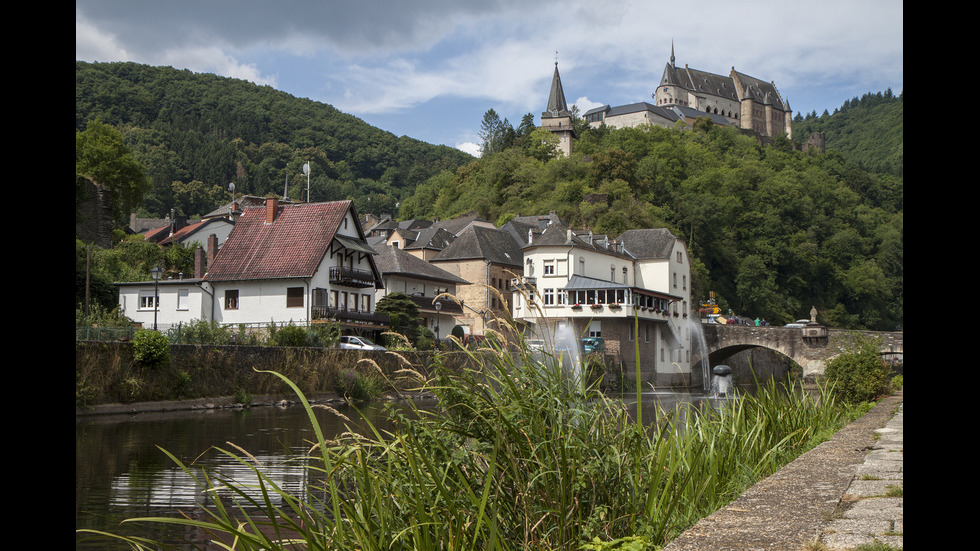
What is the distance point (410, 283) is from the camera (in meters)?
55.3

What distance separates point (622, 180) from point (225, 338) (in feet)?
177

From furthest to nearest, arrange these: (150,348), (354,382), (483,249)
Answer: (483,249), (354,382), (150,348)

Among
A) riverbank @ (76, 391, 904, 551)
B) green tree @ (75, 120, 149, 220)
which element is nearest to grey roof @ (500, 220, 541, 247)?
green tree @ (75, 120, 149, 220)

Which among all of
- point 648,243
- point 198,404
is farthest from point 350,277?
point 648,243

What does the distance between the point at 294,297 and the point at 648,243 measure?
29.3 meters

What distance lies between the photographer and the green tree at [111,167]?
2281 inches

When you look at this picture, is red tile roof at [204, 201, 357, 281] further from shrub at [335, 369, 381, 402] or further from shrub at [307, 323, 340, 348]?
shrub at [335, 369, 381, 402]

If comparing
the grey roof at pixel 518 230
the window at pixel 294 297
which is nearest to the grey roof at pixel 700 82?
the grey roof at pixel 518 230

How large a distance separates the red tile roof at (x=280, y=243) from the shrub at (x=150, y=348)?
16206 mm

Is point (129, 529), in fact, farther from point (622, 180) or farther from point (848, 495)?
point (622, 180)

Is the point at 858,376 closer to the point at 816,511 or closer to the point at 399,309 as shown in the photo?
the point at 816,511

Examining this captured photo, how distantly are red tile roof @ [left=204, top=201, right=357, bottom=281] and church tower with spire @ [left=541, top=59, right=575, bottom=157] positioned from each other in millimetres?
72348

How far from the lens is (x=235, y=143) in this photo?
105 metres

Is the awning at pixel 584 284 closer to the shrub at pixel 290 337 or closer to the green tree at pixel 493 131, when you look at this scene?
the shrub at pixel 290 337
